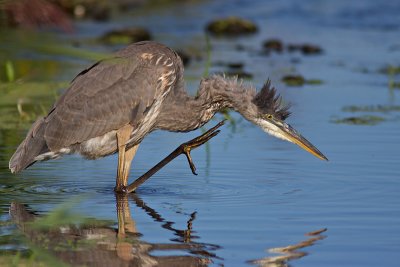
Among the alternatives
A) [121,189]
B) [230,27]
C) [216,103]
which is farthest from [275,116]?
[230,27]

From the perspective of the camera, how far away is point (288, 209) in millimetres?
7793

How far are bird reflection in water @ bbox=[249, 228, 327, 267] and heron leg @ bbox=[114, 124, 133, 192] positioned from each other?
221 centimetres

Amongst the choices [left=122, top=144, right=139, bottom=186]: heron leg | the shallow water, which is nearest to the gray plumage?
[left=122, top=144, right=139, bottom=186]: heron leg

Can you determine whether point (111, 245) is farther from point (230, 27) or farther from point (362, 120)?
point (230, 27)

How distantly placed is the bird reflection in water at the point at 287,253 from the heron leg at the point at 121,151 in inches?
86.9

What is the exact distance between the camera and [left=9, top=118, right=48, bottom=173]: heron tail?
8.41 metres

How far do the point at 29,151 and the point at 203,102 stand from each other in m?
1.58

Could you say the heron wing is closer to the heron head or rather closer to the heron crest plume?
the heron crest plume

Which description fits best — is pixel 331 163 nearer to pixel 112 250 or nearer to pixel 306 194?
pixel 306 194

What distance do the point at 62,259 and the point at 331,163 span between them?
409 cm

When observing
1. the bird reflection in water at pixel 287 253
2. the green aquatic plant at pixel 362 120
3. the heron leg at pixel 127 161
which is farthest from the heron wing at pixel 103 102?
the green aquatic plant at pixel 362 120

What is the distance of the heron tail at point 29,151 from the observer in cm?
841

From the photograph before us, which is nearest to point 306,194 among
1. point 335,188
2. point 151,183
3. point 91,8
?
point 335,188

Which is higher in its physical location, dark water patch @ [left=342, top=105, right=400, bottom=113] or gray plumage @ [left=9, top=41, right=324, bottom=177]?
dark water patch @ [left=342, top=105, right=400, bottom=113]
